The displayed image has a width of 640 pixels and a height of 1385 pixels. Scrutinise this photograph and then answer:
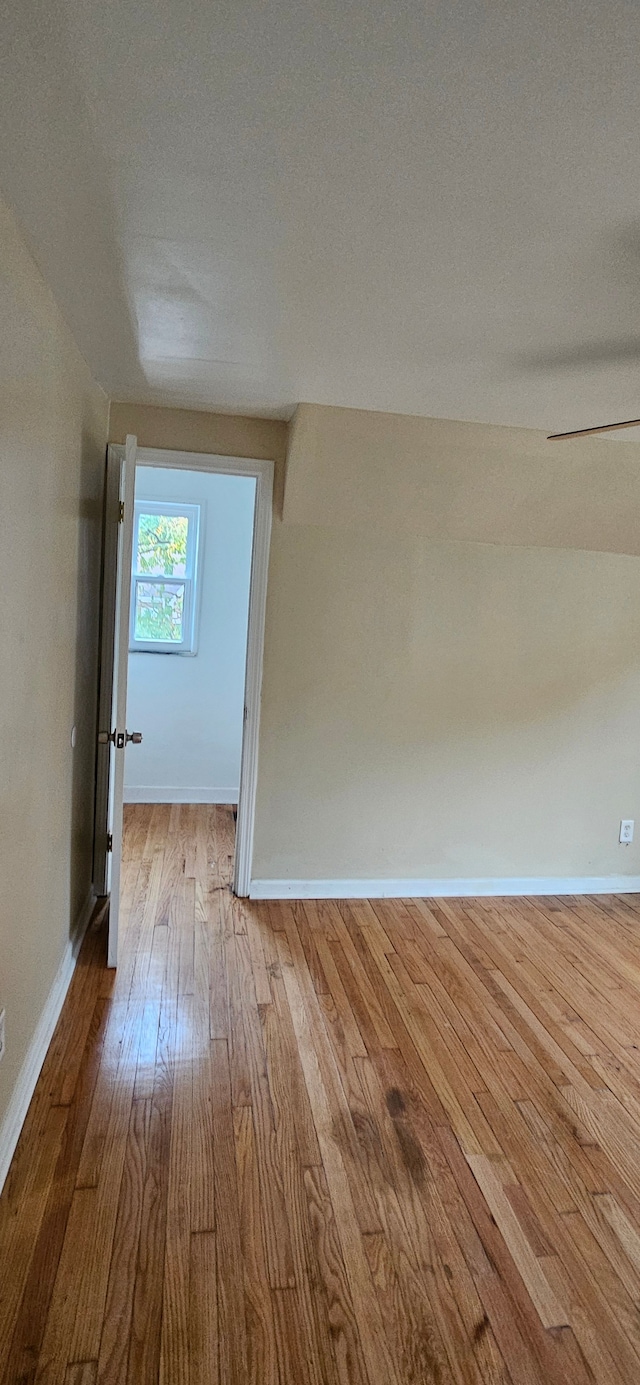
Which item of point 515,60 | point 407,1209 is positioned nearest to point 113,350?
point 515,60

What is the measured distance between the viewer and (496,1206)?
1806mm

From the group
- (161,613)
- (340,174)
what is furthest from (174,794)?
(340,174)

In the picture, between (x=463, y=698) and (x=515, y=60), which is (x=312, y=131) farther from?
(x=463, y=698)

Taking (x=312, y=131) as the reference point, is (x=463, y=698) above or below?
below

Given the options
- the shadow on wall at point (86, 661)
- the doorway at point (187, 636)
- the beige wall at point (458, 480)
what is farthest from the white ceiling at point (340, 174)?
Result: the doorway at point (187, 636)

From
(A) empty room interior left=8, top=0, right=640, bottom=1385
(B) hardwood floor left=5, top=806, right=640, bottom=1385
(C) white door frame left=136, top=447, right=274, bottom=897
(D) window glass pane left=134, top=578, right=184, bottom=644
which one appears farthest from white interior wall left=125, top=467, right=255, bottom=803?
(B) hardwood floor left=5, top=806, right=640, bottom=1385

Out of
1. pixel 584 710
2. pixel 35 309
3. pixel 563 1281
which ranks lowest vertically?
pixel 563 1281

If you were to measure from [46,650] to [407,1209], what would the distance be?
5.55 feet

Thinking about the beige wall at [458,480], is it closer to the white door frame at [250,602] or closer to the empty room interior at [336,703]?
the empty room interior at [336,703]

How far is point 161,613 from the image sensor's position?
4.82m

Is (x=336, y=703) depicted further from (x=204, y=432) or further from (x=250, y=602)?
(x=204, y=432)

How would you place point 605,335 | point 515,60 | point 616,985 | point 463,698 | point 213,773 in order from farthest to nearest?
point 213,773, point 463,698, point 616,985, point 605,335, point 515,60

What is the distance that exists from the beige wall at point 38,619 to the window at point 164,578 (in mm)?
1926

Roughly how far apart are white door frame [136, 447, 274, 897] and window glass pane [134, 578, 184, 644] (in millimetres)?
1744
